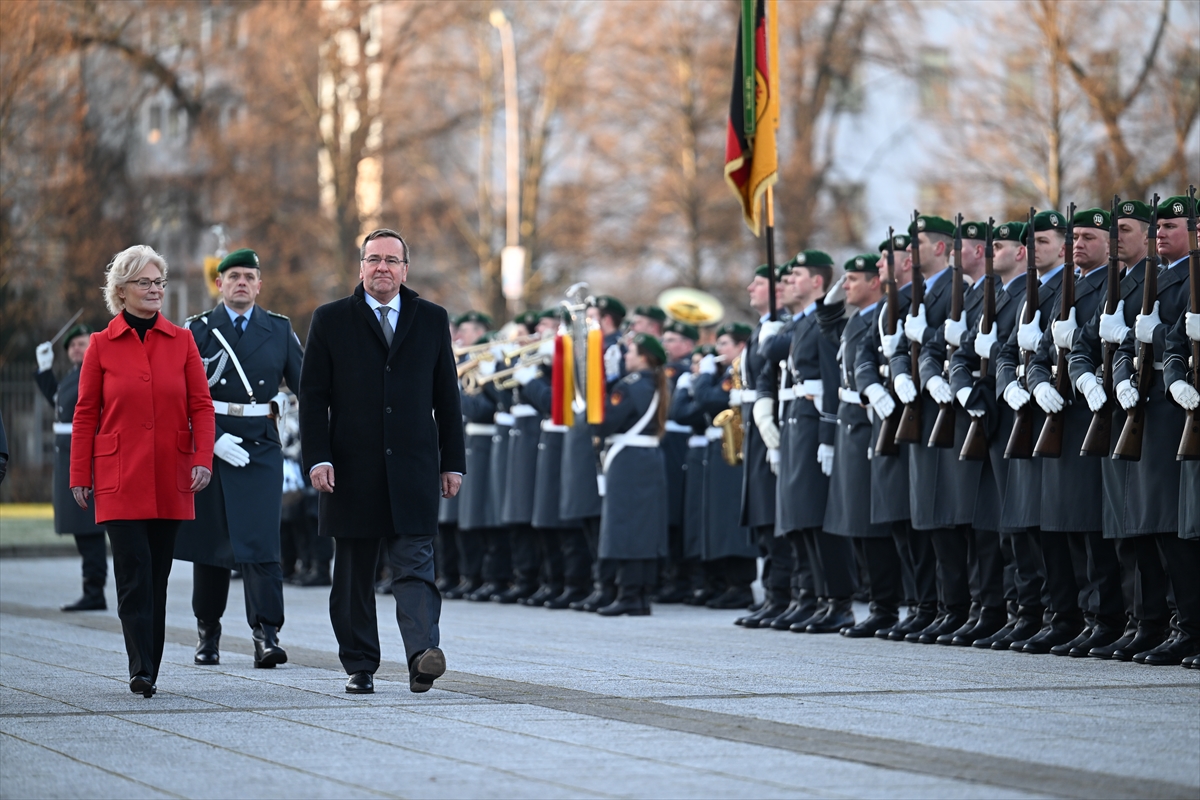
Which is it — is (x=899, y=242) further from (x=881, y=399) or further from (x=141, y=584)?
(x=141, y=584)

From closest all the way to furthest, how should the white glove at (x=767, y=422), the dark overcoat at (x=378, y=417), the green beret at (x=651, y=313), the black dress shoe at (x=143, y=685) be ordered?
1. the black dress shoe at (x=143, y=685)
2. the dark overcoat at (x=378, y=417)
3. the white glove at (x=767, y=422)
4. the green beret at (x=651, y=313)

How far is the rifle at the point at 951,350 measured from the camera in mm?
11289

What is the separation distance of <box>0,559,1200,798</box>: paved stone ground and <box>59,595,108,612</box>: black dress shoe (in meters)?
3.46

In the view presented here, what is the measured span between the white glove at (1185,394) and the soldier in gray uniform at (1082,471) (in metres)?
0.88

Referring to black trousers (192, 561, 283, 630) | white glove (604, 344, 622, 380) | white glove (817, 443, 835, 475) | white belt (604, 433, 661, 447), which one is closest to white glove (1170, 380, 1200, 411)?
white glove (817, 443, 835, 475)

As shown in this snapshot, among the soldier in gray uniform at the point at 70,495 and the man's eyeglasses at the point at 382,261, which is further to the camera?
the soldier in gray uniform at the point at 70,495

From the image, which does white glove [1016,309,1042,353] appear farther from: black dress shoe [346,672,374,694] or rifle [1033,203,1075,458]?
black dress shoe [346,672,374,694]

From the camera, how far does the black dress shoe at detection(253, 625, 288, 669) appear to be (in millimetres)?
10234

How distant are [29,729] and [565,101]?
33.3 m

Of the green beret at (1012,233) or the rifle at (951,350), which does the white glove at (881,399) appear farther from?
the green beret at (1012,233)

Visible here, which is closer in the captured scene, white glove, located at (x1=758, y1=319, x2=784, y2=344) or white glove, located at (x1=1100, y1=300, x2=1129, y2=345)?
white glove, located at (x1=1100, y1=300, x2=1129, y2=345)

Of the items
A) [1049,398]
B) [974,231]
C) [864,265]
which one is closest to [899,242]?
[974,231]

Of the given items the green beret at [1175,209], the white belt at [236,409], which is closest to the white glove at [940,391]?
the green beret at [1175,209]

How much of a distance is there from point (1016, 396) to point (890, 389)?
120 cm
